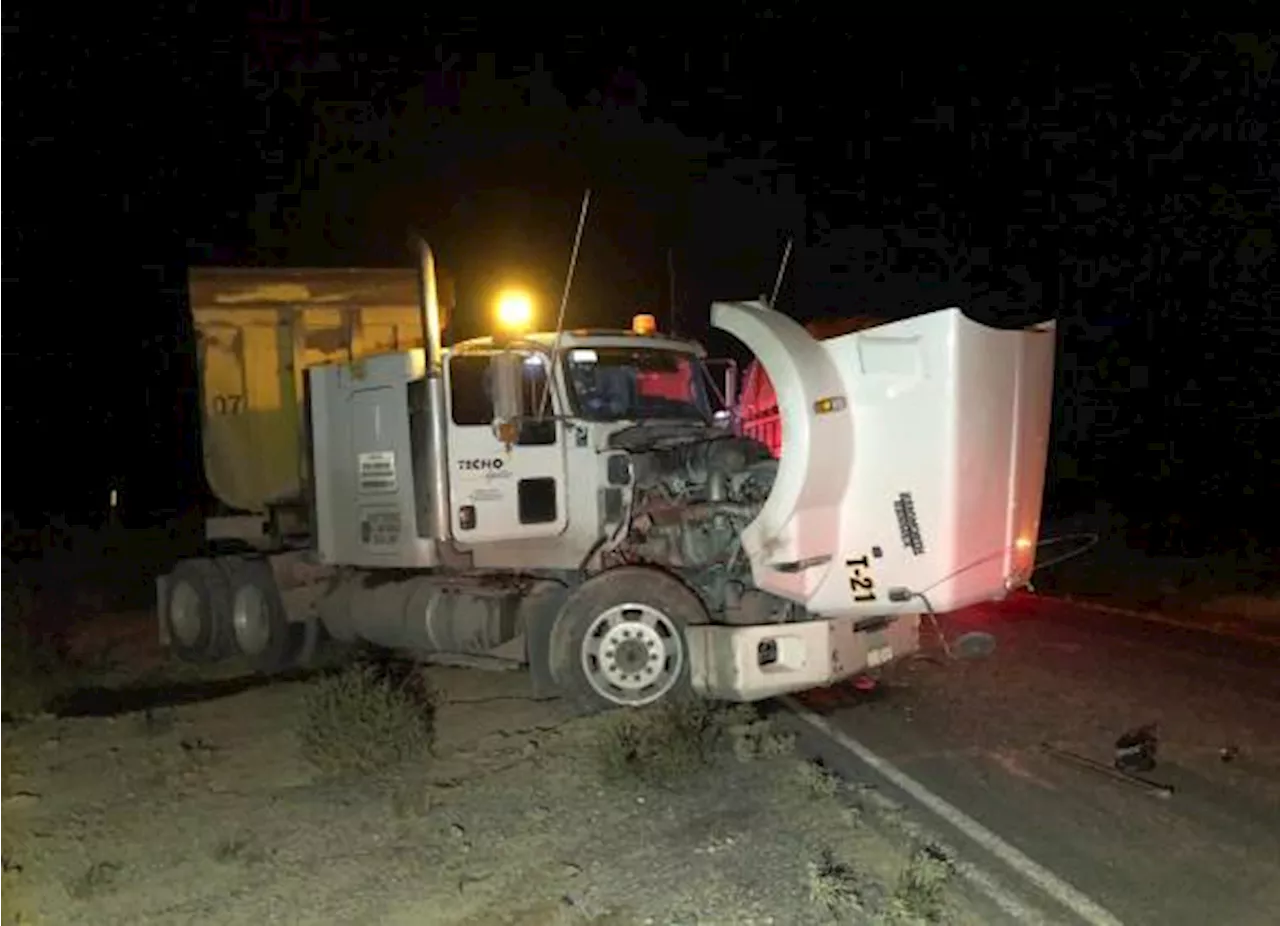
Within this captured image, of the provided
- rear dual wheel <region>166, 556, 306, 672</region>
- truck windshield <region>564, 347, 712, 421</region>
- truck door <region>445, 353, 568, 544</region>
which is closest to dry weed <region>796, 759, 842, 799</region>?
truck door <region>445, 353, 568, 544</region>

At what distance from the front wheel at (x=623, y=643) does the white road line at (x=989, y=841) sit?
3.82 feet

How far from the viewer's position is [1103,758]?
700 centimetres

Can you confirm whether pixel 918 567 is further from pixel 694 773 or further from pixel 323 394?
pixel 323 394

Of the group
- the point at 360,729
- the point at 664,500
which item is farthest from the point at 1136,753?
the point at 360,729

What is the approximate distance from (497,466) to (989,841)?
15.2 ft

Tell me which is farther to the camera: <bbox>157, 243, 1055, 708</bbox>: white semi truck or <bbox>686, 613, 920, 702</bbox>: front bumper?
<bbox>686, 613, 920, 702</bbox>: front bumper

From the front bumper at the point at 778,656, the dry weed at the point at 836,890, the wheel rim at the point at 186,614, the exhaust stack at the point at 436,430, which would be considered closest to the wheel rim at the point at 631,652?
the front bumper at the point at 778,656

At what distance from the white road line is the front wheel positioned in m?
1.17

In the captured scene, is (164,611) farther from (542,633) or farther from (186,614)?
(542,633)

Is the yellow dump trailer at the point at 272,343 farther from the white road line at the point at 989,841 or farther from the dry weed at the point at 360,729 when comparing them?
the white road line at the point at 989,841

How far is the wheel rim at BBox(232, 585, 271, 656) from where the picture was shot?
39.0ft

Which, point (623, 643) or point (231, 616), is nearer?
point (623, 643)

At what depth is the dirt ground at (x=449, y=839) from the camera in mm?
5156

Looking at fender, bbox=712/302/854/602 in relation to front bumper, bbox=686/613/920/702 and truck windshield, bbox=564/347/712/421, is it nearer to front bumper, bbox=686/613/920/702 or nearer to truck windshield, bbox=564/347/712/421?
front bumper, bbox=686/613/920/702
